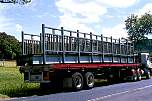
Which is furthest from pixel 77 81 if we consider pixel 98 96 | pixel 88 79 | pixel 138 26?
pixel 138 26

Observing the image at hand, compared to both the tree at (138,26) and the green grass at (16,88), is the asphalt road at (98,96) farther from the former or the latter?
the tree at (138,26)

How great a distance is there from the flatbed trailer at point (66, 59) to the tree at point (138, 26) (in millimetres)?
42700

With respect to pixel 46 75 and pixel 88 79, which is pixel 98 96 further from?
pixel 88 79

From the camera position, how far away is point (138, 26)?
229 feet

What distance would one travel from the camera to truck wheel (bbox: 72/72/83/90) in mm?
19609

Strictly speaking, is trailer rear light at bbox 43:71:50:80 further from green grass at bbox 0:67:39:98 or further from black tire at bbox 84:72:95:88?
black tire at bbox 84:72:95:88

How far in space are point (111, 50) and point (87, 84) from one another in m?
5.55

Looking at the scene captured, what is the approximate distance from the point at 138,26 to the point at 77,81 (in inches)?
2031

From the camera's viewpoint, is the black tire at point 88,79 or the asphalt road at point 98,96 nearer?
the asphalt road at point 98,96

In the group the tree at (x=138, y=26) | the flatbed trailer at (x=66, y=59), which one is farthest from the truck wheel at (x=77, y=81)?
the tree at (x=138, y=26)

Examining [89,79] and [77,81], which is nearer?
[77,81]

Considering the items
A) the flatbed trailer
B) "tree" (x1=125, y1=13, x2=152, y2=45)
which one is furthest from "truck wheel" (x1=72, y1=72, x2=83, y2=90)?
"tree" (x1=125, y1=13, x2=152, y2=45)

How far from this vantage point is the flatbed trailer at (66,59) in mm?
18422

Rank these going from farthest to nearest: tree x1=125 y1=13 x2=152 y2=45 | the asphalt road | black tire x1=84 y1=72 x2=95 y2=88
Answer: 1. tree x1=125 y1=13 x2=152 y2=45
2. black tire x1=84 y1=72 x2=95 y2=88
3. the asphalt road
